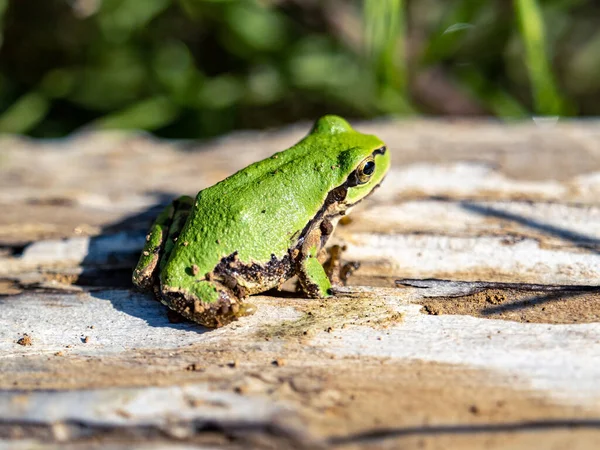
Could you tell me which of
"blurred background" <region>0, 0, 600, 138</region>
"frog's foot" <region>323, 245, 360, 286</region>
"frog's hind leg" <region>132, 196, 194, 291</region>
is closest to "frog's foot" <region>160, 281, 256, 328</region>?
"frog's hind leg" <region>132, 196, 194, 291</region>

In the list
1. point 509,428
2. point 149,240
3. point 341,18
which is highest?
point 341,18

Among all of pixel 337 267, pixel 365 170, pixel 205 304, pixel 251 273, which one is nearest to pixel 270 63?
pixel 365 170

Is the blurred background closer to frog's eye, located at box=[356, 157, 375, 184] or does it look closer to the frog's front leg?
frog's eye, located at box=[356, 157, 375, 184]

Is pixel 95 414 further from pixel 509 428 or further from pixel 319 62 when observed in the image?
pixel 319 62

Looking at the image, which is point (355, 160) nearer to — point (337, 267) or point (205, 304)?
point (337, 267)

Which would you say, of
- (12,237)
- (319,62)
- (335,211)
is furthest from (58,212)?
(319,62)

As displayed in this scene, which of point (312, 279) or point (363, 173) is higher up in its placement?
point (363, 173)
